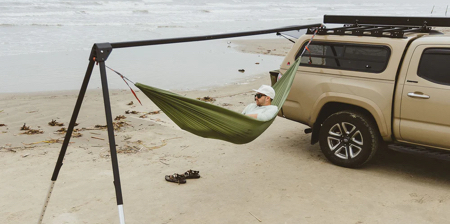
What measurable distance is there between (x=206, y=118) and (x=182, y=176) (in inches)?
69.3

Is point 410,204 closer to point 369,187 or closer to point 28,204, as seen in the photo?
point 369,187

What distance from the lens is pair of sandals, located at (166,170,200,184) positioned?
20.0 ft

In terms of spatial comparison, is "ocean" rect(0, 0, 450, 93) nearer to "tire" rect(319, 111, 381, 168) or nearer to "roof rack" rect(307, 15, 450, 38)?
"roof rack" rect(307, 15, 450, 38)

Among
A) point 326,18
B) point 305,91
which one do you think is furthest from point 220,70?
point 305,91

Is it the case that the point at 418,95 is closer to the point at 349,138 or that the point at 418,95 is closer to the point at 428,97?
the point at 428,97

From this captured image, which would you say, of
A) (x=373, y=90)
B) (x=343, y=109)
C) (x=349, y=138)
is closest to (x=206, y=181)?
(x=349, y=138)

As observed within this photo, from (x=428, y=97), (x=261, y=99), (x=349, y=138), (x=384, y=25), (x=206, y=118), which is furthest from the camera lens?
(x=384, y=25)

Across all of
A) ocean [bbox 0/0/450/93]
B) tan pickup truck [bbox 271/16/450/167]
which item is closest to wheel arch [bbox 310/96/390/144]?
tan pickup truck [bbox 271/16/450/167]

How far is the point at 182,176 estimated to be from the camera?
6195 mm

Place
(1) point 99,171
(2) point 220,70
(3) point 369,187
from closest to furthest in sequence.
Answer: (3) point 369,187 → (1) point 99,171 → (2) point 220,70

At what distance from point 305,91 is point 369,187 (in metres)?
1.62

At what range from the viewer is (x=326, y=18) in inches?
304

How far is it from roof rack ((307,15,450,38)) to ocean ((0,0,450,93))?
5.95 m

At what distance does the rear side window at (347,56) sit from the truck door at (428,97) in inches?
16.6
